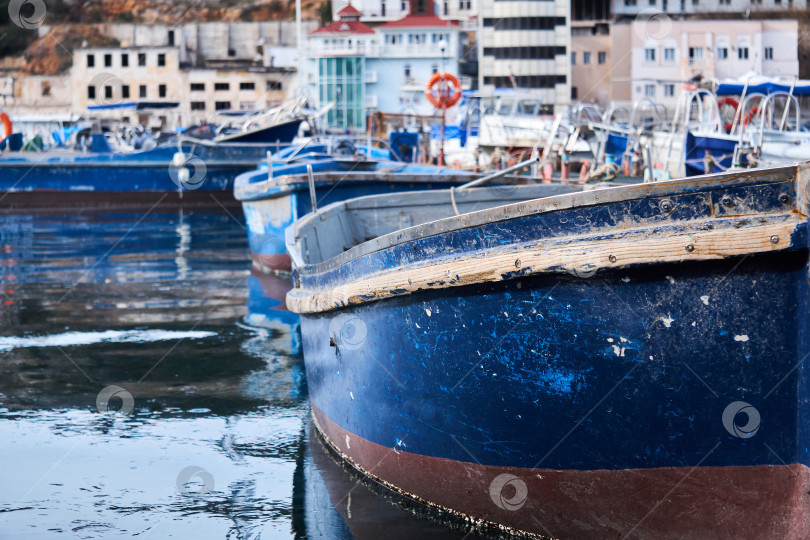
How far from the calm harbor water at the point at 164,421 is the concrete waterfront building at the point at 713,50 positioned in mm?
50227

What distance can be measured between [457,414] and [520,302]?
696 mm

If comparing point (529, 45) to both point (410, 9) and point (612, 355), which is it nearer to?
point (410, 9)

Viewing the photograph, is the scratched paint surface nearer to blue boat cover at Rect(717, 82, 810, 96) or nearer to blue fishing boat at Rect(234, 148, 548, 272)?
blue fishing boat at Rect(234, 148, 548, 272)

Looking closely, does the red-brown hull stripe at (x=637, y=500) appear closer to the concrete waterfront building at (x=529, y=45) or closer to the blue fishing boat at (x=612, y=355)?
the blue fishing boat at (x=612, y=355)

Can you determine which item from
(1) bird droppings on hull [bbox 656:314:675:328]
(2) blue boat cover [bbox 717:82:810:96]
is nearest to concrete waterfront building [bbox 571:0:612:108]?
(2) blue boat cover [bbox 717:82:810:96]

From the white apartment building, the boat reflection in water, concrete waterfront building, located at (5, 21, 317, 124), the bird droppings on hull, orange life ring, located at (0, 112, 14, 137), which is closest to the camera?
the bird droppings on hull

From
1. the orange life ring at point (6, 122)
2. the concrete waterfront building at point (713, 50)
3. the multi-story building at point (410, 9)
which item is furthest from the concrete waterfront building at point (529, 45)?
the orange life ring at point (6, 122)

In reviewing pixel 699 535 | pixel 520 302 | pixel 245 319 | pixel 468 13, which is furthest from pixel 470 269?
pixel 468 13

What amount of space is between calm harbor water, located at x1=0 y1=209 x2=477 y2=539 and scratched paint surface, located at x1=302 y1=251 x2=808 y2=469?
30.4 inches

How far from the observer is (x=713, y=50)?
5812 centimetres

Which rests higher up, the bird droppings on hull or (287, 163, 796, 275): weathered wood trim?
(287, 163, 796, 275): weathered wood trim

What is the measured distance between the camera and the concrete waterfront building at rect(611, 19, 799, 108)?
5838cm

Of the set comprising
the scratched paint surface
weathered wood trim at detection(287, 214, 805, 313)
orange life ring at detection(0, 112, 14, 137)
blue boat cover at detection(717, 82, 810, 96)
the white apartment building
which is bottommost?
the scratched paint surface

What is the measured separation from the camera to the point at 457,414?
443cm
